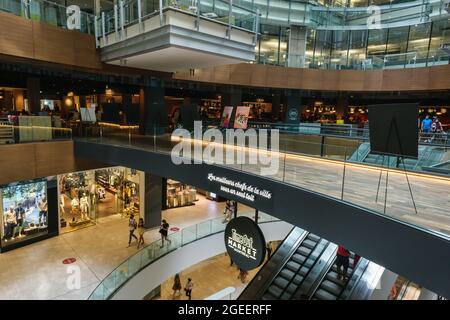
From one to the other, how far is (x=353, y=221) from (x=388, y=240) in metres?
0.69

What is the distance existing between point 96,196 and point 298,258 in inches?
481

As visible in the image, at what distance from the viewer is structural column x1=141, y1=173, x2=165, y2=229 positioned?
1677 centimetres

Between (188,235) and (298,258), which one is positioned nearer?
(298,258)

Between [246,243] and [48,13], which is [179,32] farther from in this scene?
[246,243]

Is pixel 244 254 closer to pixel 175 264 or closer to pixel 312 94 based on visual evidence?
pixel 175 264

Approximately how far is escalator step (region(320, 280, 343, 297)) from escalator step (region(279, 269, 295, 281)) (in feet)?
3.42

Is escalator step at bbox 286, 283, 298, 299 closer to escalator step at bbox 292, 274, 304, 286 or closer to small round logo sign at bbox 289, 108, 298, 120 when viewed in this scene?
escalator step at bbox 292, 274, 304, 286

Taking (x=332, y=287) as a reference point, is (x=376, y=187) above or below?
above

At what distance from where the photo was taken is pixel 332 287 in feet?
31.2

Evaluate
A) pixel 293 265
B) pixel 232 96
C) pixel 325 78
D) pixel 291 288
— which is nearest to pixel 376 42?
pixel 325 78

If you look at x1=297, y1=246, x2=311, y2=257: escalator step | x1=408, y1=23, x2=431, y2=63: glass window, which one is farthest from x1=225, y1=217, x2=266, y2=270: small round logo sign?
x1=408, y1=23, x2=431, y2=63: glass window

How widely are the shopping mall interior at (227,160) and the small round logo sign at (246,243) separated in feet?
0.17

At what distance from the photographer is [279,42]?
2161 cm
